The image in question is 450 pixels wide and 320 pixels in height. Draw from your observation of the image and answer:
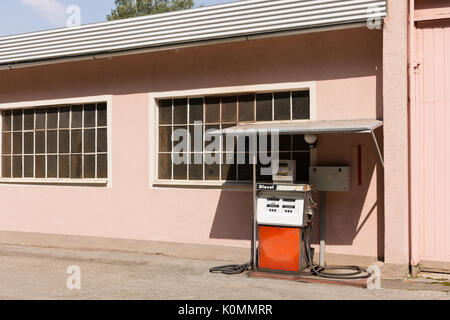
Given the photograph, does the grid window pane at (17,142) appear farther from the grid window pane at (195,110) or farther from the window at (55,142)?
the grid window pane at (195,110)

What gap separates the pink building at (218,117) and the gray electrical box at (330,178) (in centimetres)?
30

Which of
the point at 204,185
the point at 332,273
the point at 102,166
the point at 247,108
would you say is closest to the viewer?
the point at 332,273

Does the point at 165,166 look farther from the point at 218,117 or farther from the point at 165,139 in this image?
the point at 218,117

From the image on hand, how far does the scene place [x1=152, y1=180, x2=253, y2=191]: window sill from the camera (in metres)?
9.49

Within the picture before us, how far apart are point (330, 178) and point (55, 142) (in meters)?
6.12

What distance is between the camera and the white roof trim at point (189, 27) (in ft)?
27.9

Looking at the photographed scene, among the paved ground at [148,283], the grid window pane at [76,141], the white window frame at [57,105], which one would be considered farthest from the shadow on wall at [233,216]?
the grid window pane at [76,141]

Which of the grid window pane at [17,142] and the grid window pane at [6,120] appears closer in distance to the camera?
the grid window pane at [17,142]

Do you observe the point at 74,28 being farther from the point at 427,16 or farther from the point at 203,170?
the point at 427,16

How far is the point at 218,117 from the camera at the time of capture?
995cm

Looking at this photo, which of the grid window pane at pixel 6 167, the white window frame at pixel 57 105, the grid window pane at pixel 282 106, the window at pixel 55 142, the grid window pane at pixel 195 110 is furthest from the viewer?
the grid window pane at pixel 6 167

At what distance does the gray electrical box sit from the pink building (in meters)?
0.30

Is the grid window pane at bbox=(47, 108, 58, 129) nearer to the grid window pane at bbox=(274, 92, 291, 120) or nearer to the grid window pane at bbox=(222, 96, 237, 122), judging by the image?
the grid window pane at bbox=(222, 96, 237, 122)

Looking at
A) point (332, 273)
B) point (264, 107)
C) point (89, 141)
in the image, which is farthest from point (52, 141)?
point (332, 273)
